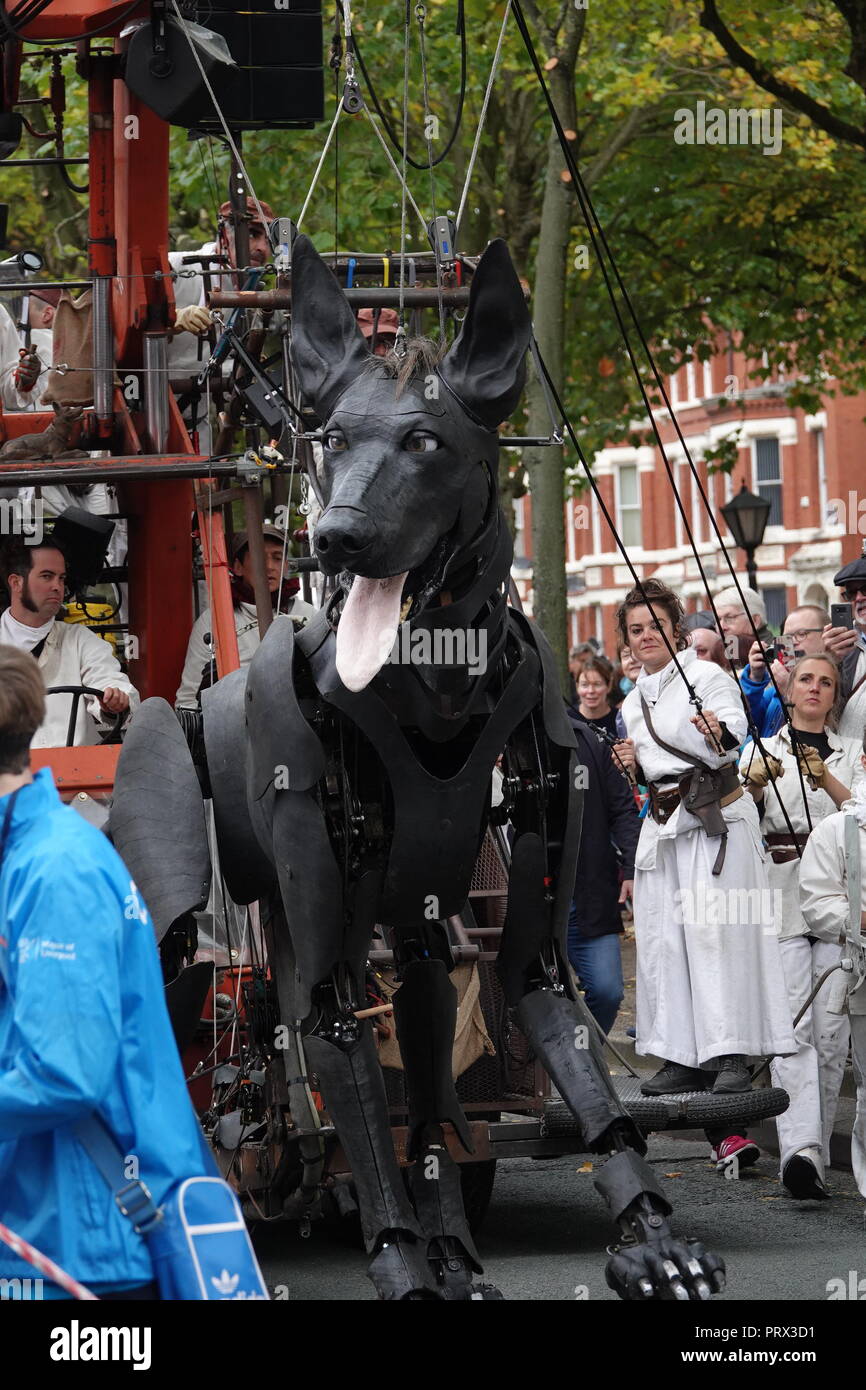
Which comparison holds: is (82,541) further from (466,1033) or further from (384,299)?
(384,299)

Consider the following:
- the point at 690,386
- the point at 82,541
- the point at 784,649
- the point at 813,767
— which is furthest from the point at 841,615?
the point at 690,386

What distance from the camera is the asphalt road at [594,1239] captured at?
687 cm

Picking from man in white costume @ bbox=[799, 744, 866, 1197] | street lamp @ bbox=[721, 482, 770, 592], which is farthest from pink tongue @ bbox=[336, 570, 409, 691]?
street lamp @ bbox=[721, 482, 770, 592]

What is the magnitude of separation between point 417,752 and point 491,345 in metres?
1.04

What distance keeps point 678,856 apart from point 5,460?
3.28 meters

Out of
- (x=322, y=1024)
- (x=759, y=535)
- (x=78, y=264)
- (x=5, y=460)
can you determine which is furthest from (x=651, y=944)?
(x=78, y=264)

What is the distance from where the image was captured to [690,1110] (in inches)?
305

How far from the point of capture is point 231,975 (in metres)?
7.65

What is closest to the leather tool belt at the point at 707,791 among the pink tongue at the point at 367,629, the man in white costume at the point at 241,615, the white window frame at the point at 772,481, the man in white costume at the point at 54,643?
the man in white costume at the point at 241,615

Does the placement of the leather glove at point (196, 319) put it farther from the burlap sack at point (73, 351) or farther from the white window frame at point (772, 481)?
the white window frame at point (772, 481)
